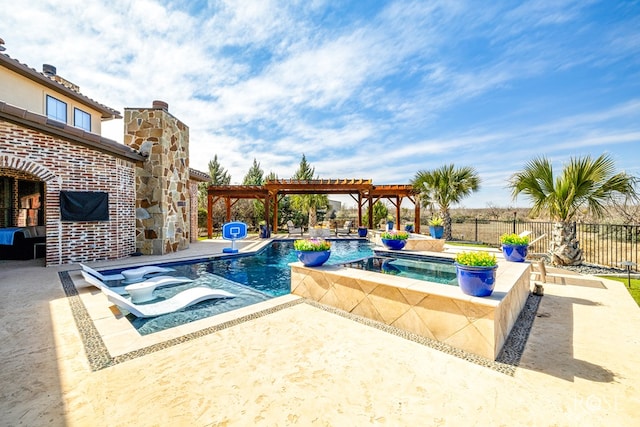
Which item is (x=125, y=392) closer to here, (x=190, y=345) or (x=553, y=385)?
(x=190, y=345)

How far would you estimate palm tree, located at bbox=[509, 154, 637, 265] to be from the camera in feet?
22.9

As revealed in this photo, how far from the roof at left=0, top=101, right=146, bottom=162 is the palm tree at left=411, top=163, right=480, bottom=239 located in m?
14.4

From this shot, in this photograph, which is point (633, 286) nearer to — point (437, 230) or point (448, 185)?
point (437, 230)

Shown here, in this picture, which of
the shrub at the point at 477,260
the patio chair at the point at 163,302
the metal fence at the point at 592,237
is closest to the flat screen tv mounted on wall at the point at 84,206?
the patio chair at the point at 163,302

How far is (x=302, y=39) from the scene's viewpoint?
8.88 m

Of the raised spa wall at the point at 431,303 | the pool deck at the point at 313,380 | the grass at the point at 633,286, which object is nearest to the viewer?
the pool deck at the point at 313,380

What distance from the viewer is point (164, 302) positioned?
4.96 metres

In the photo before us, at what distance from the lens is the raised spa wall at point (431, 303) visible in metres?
3.08

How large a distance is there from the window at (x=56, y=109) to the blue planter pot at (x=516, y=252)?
16223 mm

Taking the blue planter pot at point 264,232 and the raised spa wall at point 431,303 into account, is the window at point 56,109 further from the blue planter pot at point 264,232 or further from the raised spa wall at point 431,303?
the raised spa wall at point 431,303

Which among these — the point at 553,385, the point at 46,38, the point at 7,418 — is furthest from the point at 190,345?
the point at 46,38

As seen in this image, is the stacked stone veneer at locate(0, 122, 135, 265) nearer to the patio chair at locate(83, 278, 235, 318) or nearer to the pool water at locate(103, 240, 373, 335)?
the pool water at locate(103, 240, 373, 335)

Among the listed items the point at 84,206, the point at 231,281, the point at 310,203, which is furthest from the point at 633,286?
the point at 310,203

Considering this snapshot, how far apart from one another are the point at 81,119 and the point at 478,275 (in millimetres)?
16011
